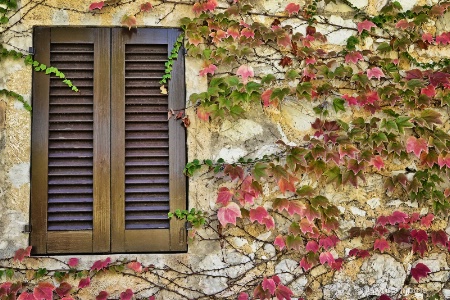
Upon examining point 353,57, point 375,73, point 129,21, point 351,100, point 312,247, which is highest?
point 129,21

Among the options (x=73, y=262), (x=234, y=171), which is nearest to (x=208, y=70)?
(x=234, y=171)

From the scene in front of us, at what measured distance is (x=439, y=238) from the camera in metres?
3.14

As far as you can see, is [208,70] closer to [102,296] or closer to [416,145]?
[416,145]

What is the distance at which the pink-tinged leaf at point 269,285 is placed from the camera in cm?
297

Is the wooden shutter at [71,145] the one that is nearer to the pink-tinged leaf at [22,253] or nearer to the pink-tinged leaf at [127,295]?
the pink-tinged leaf at [22,253]

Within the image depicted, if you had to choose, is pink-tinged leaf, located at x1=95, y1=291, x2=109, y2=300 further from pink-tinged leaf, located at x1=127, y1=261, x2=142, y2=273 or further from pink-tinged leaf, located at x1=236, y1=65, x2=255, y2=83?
pink-tinged leaf, located at x1=236, y1=65, x2=255, y2=83

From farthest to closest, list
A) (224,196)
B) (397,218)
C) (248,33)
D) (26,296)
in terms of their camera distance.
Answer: (248,33)
(397,218)
(224,196)
(26,296)

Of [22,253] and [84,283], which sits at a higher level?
[22,253]

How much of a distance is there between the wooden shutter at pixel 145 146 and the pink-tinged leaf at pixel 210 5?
244 millimetres

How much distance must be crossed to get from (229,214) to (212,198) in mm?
178

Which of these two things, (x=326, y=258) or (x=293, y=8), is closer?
(x=326, y=258)

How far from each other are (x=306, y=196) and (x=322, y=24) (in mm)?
1139

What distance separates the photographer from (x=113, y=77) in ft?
10.3

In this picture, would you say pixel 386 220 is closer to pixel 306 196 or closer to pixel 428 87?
pixel 306 196
